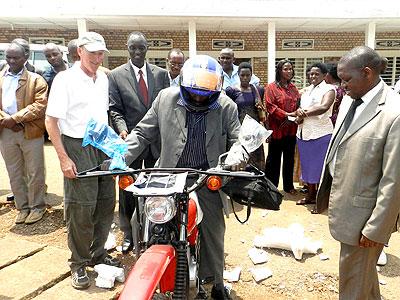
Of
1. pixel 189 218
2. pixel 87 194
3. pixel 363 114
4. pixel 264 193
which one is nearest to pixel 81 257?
pixel 87 194

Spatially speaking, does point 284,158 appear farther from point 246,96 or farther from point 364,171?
point 364,171

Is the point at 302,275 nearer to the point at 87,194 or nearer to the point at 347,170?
the point at 347,170

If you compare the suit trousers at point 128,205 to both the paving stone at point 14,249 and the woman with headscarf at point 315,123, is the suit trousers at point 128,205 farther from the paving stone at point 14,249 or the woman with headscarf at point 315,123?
the woman with headscarf at point 315,123

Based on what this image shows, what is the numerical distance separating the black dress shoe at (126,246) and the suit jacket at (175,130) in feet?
4.82

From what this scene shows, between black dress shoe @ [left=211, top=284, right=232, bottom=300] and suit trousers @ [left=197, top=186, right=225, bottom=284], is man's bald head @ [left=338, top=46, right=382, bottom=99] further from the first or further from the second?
black dress shoe @ [left=211, top=284, right=232, bottom=300]

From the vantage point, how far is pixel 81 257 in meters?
3.12

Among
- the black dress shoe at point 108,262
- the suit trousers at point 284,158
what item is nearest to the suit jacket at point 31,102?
the black dress shoe at point 108,262

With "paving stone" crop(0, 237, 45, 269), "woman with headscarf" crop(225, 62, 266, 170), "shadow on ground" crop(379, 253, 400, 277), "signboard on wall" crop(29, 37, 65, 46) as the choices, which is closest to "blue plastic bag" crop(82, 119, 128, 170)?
"paving stone" crop(0, 237, 45, 269)

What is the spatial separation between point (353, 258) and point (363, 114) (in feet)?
3.00

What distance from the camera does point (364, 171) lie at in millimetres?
2189

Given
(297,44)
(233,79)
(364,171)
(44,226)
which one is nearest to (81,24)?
(233,79)

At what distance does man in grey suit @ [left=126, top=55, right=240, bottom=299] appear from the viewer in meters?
2.58

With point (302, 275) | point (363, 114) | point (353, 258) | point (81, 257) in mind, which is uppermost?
point (363, 114)

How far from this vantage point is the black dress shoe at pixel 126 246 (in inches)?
148
